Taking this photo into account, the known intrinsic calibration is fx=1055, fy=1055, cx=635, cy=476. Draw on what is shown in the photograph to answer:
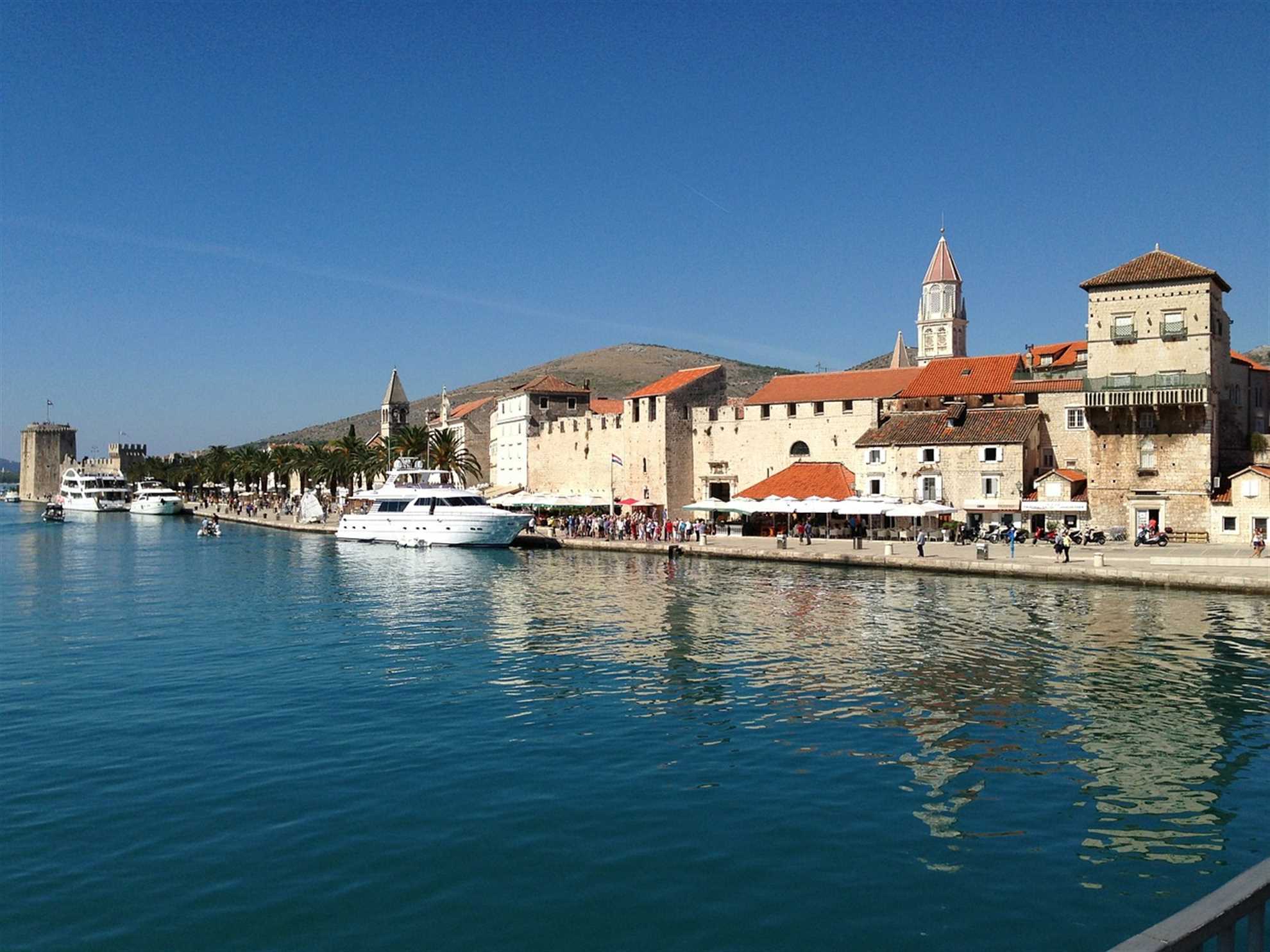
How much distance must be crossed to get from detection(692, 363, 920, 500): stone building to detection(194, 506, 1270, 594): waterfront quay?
6.15m

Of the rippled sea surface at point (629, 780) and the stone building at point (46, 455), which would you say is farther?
the stone building at point (46, 455)

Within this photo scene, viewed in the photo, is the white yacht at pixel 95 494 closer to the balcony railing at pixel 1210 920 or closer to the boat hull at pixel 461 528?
the boat hull at pixel 461 528

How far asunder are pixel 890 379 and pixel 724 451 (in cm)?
909

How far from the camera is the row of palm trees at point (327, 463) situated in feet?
222

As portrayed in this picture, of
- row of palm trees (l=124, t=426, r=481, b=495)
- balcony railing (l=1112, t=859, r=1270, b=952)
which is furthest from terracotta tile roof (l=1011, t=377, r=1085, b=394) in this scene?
balcony railing (l=1112, t=859, r=1270, b=952)

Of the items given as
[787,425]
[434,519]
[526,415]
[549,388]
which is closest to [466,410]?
[549,388]

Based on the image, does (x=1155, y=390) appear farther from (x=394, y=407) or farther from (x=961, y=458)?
(x=394, y=407)

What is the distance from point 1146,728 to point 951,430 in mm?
30567

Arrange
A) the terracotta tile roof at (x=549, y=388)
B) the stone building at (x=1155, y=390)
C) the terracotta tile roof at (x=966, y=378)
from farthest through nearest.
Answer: the terracotta tile roof at (x=549, y=388) → the terracotta tile roof at (x=966, y=378) → the stone building at (x=1155, y=390)

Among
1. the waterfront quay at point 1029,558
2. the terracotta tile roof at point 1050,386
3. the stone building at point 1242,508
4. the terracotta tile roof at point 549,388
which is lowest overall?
the waterfront quay at point 1029,558

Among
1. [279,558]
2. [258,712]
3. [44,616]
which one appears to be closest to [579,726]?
[258,712]

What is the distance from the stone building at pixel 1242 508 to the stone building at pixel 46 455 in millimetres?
151456

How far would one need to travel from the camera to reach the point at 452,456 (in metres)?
67.1

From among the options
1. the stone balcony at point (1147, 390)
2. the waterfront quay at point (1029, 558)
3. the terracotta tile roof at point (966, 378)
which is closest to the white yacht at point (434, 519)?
the waterfront quay at point (1029, 558)
